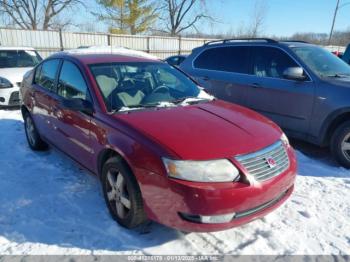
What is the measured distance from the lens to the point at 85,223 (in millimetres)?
2982

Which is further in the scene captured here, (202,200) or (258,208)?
(258,208)

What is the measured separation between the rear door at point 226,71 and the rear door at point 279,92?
182 millimetres

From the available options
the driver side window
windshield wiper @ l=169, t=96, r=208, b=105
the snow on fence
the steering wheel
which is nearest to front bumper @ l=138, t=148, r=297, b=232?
windshield wiper @ l=169, t=96, r=208, b=105

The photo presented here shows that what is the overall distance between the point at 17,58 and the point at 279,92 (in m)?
7.67

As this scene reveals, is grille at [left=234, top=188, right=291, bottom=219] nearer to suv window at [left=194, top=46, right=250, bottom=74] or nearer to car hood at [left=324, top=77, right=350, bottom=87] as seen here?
car hood at [left=324, top=77, right=350, bottom=87]

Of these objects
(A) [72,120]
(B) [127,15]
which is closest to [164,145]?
(A) [72,120]

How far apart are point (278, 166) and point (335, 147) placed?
7.30 feet

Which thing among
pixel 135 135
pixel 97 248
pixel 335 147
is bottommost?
pixel 97 248

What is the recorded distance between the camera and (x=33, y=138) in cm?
486

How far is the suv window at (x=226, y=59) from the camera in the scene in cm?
566

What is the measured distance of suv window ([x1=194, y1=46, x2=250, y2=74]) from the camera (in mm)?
5656

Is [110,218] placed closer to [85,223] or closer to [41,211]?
[85,223]

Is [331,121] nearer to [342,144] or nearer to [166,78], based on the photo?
[342,144]

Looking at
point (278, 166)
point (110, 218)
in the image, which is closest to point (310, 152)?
A: point (278, 166)
